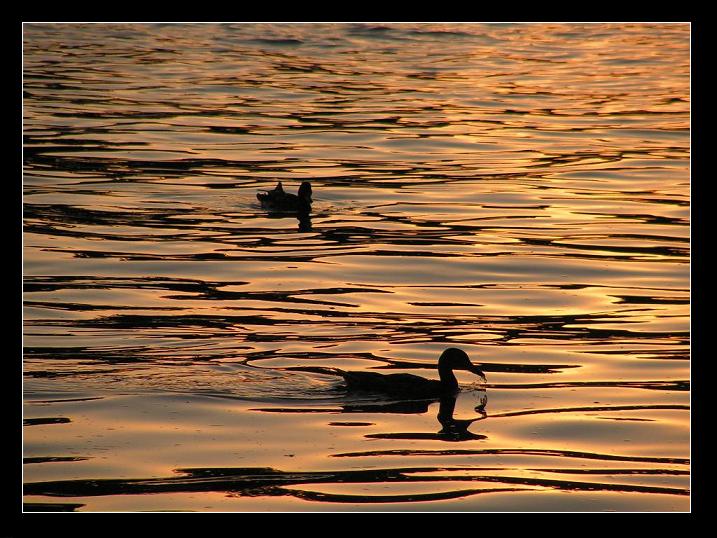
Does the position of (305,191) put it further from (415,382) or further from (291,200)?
(415,382)

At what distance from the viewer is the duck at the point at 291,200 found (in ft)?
75.4

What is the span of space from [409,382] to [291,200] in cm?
1003

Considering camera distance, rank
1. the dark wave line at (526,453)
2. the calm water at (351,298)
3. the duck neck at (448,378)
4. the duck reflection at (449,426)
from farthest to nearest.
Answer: the duck neck at (448,378) → the duck reflection at (449,426) → the dark wave line at (526,453) → the calm water at (351,298)

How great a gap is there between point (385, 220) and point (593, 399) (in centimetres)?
953

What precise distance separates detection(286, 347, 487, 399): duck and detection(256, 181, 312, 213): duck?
30.8 ft

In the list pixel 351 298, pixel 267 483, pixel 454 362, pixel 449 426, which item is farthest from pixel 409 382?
pixel 351 298

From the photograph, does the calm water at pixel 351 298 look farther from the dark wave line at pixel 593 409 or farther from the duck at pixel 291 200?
the duck at pixel 291 200

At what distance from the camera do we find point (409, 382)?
525 inches

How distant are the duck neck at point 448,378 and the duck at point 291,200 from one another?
31.2ft

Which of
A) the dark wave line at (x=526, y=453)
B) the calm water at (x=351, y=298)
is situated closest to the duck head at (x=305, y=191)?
the calm water at (x=351, y=298)

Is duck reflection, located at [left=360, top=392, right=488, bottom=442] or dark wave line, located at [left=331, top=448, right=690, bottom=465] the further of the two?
duck reflection, located at [left=360, top=392, right=488, bottom=442]

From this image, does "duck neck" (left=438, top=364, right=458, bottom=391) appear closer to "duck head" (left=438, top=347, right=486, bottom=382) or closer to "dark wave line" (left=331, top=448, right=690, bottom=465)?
"duck head" (left=438, top=347, right=486, bottom=382)

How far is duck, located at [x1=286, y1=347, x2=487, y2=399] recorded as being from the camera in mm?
13297

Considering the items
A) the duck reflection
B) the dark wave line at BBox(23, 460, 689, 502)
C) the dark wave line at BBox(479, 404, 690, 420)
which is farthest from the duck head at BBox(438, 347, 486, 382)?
the dark wave line at BBox(23, 460, 689, 502)
